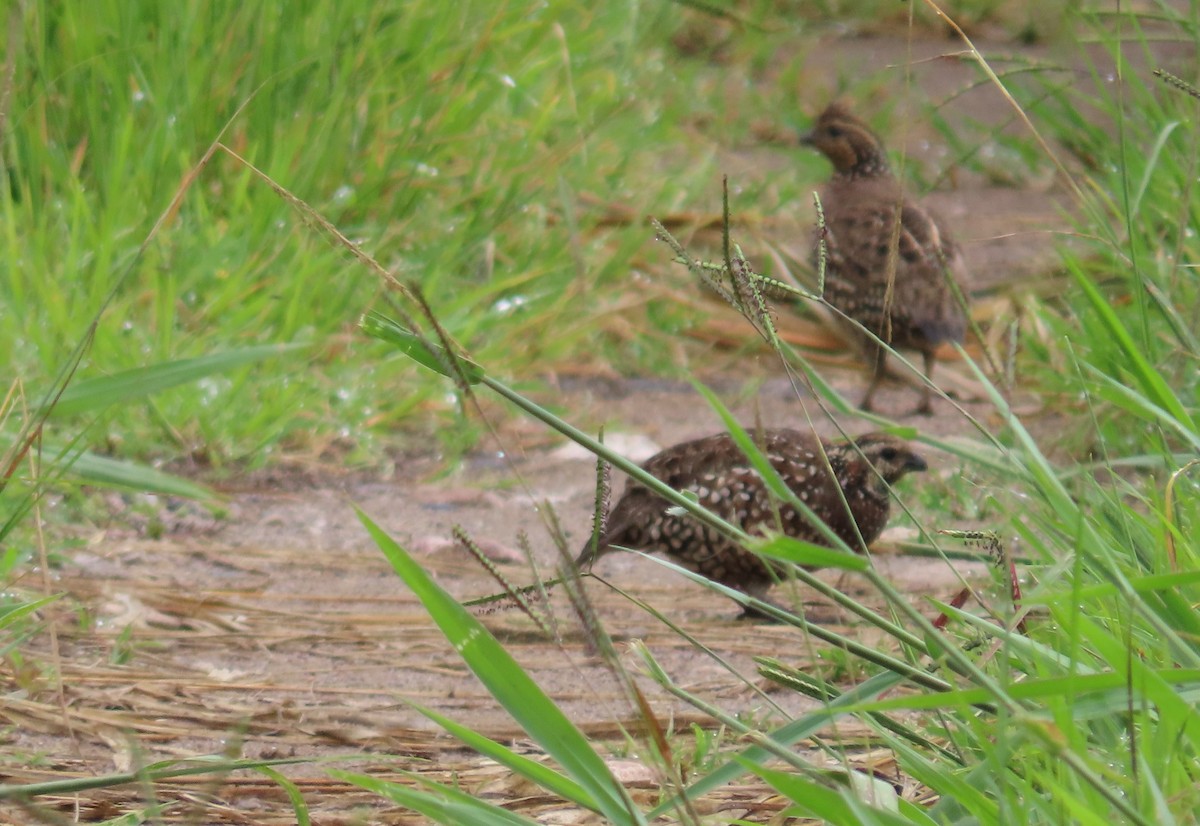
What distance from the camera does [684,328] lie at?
672 cm

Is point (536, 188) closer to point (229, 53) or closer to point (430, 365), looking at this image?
point (229, 53)

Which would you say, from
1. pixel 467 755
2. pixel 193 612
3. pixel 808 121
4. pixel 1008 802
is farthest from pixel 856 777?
pixel 808 121

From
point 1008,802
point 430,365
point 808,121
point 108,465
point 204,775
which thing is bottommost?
point 1008,802

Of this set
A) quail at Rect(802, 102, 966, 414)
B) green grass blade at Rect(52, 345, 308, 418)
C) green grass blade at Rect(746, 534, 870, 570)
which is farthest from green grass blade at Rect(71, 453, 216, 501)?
quail at Rect(802, 102, 966, 414)

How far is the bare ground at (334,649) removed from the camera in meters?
2.44

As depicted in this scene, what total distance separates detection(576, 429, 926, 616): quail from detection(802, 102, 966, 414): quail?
1.44 meters

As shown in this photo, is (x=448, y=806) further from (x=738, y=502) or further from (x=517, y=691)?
(x=738, y=502)

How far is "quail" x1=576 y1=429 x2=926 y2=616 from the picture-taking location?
4387mm

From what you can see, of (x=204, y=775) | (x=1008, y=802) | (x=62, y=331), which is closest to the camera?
(x=1008, y=802)

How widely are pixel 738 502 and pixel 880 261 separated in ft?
7.87

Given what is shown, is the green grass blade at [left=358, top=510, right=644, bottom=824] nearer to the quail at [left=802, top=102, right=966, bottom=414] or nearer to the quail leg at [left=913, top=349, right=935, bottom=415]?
the quail at [left=802, top=102, right=966, bottom=414]

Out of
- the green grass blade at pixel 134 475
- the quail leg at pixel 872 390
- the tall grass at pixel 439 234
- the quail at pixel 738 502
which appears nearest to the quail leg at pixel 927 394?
the quail leg at pixel 872 390

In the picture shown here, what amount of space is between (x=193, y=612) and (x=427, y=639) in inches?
20.9

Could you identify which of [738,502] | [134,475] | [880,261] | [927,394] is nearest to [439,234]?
[880,261]
